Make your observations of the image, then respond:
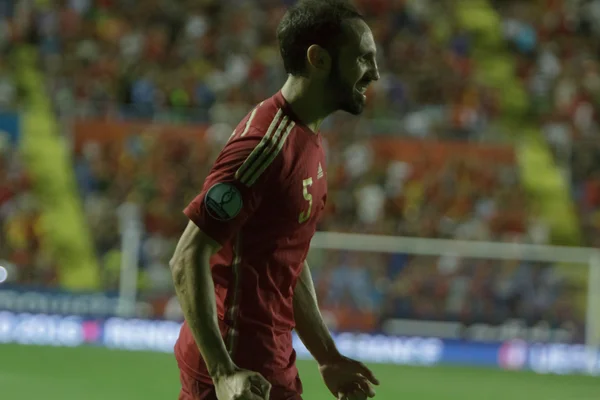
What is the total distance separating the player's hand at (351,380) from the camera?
3637 millimetres

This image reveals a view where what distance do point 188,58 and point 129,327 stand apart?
204 inches

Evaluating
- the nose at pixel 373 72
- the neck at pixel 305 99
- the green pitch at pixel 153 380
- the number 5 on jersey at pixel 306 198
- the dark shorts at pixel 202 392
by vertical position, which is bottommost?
the dark shorts at pixel 202 392

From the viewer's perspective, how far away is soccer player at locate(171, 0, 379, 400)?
3.02 metres

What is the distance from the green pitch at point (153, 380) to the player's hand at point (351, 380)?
5515 millimetres

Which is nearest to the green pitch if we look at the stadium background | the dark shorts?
the stadium background

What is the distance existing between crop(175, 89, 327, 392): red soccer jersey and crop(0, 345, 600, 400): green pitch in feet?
19.0

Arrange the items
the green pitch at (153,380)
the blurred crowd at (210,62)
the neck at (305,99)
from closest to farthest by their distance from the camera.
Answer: the neck at (305,99) → the green pitch at (153,380) → the blurred crowd at (210,62)

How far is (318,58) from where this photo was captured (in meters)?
3.23

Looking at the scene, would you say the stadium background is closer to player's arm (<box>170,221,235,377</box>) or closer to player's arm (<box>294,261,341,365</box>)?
player's arm (<box>294,261,341,365</box>)

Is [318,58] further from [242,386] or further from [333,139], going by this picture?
[333,139]

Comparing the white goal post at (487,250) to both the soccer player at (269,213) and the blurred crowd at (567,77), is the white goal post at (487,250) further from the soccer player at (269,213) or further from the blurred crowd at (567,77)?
the soccer player at (269,213)

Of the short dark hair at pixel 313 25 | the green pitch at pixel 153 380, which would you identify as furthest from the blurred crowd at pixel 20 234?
the short dark hair at pixel 313 25

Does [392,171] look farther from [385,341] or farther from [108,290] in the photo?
[108,290]

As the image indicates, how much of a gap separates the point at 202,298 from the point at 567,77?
46.3 ft
